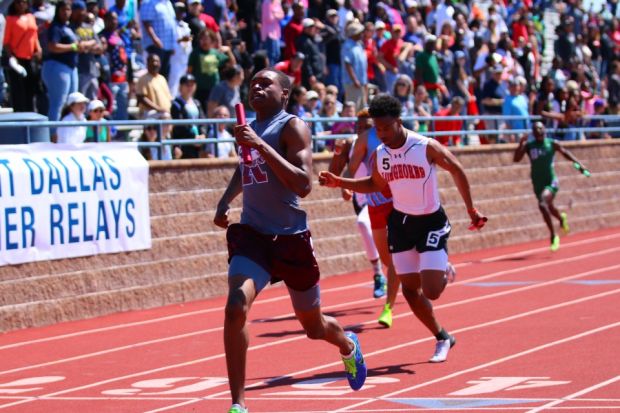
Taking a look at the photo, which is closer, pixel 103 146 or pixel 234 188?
pixel 234 188

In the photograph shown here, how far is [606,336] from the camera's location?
39.9 ft

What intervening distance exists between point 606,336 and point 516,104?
45.1ft

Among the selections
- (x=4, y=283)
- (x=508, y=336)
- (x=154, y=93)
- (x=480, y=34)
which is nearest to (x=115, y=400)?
(x=508, y=336)

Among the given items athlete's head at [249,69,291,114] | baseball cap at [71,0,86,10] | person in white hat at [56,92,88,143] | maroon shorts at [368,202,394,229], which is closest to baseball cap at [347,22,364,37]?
baseball cap at [71,0,86,10]

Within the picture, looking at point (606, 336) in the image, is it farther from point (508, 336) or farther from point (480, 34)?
point (480, 34)

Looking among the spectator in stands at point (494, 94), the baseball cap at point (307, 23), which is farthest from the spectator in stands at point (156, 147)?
the spectator in stands at point (494, 94)

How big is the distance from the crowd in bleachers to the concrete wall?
608 millimetres

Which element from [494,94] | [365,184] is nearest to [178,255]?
[365,184]

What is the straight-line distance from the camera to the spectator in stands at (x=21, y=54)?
16719mm

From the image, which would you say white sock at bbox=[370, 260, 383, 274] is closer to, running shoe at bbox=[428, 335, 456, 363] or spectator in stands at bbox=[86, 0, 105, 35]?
running shoe at bbox=[428, 335, 456, 363]

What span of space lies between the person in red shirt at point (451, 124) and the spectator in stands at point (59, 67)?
8.13 metres

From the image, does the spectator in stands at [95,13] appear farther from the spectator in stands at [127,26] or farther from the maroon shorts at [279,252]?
the maroon shorts at [279,252]

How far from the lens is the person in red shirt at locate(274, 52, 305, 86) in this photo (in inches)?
826

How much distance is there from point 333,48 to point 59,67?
283 inches
